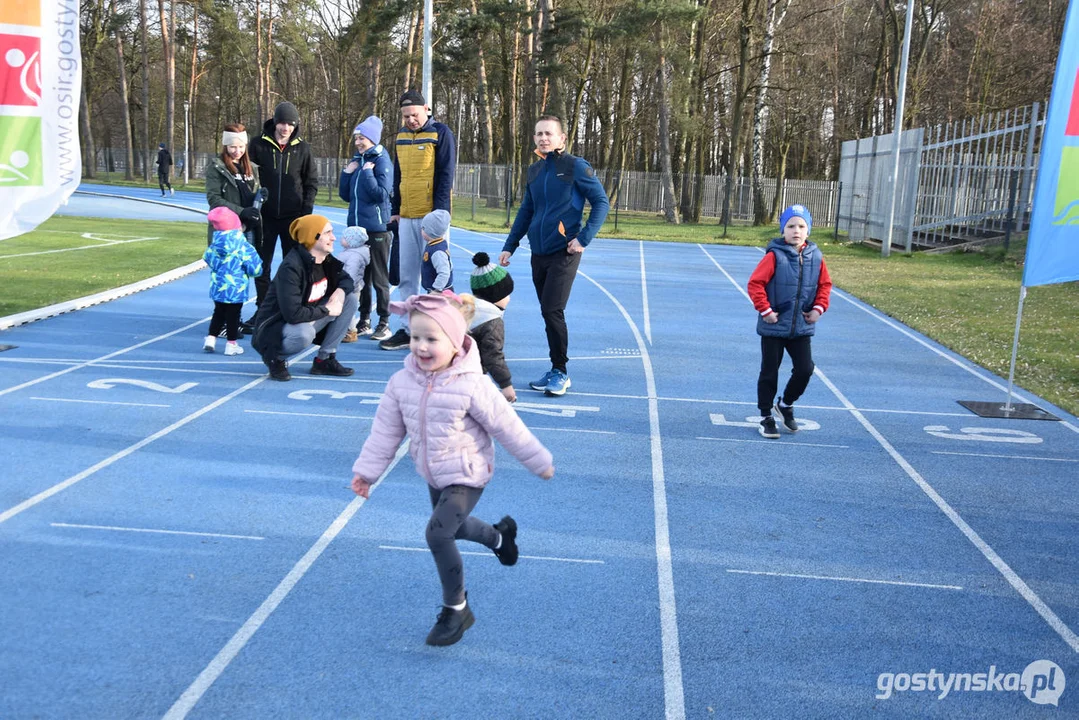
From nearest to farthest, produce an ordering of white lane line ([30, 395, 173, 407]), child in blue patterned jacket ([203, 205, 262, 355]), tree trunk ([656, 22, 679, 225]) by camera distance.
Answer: white lane line ([30, 395, 173, 407]) < child in blue patterned jacket ([203, 205, 262, 355]) < tree trunk ([656, 22, 679, 225])

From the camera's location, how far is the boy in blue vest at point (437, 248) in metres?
8.24

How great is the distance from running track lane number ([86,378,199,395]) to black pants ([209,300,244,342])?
127 centimetres

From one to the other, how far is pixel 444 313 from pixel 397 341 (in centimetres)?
595

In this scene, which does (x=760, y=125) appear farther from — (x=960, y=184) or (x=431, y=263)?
(x=431, y=263)

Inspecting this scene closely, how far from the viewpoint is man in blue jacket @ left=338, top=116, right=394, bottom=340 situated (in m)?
9.24

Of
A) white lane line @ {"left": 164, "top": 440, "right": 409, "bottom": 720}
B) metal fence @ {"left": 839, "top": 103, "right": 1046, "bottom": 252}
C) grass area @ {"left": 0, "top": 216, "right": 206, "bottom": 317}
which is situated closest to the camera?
white lane line @ {"left": 164, "top": 440, "right": 409, "bottom": 720}

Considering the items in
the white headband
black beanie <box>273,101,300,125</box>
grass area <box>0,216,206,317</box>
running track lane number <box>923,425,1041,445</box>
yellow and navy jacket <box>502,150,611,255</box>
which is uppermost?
black beanie <box>273,101,300,125</box>

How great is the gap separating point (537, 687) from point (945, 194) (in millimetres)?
22037

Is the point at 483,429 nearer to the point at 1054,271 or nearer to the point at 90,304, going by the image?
the point at 1054,271

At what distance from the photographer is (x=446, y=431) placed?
3.83 meters

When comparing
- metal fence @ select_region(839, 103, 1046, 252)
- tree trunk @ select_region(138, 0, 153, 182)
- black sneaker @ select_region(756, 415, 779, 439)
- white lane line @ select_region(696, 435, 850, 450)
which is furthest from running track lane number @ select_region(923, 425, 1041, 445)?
tree trunk @ select_region(138, 0, 153, 182)

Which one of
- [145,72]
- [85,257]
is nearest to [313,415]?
[85,257]

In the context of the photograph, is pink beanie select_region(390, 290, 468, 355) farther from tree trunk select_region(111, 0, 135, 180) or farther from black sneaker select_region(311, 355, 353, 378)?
tree trunk select_region(111, 0, 135, 180)

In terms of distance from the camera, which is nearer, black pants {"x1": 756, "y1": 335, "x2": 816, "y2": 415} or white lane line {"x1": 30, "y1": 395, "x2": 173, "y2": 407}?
black pants {"x1": 756, "y1": 335, "x2": 816, "y2": 415}
